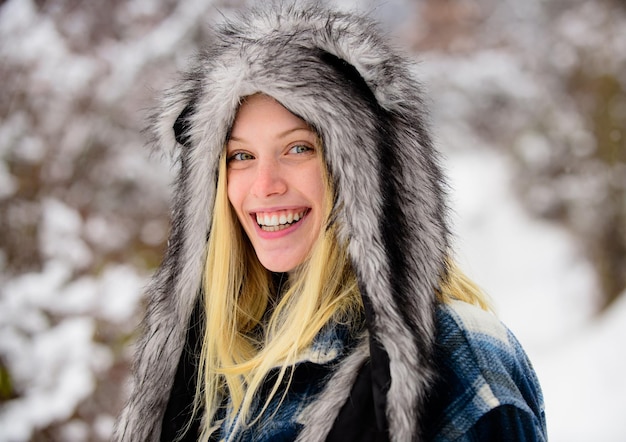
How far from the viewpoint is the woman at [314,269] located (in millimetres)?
1393

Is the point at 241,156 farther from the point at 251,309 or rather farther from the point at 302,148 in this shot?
the point at 251,309

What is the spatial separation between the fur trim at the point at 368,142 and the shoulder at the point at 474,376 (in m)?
0.06

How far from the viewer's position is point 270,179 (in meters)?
1.65

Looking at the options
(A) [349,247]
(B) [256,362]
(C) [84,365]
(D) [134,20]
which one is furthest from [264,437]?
(D) [134,20]

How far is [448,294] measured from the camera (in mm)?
1612

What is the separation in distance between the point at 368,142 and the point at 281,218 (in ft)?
1.18

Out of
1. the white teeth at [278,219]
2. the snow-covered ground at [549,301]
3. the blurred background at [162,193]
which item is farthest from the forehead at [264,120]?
the snow-covered ground at [549,301]

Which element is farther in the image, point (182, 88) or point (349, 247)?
point (182, 88)

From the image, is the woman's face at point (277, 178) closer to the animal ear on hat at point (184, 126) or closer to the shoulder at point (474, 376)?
the animal ear on hat at point (184, 126)

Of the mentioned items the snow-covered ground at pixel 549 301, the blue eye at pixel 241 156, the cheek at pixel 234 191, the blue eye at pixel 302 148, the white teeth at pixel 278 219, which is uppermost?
the blue eye at pixel 302 148

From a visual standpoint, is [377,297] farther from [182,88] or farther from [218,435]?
[182,88]

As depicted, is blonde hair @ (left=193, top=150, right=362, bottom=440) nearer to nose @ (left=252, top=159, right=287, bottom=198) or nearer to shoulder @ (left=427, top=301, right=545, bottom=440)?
nose @ (left=252, top=159, right=287, bottom=198)

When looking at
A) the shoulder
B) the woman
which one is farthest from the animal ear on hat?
the shoulder

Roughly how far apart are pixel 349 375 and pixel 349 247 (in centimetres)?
33
